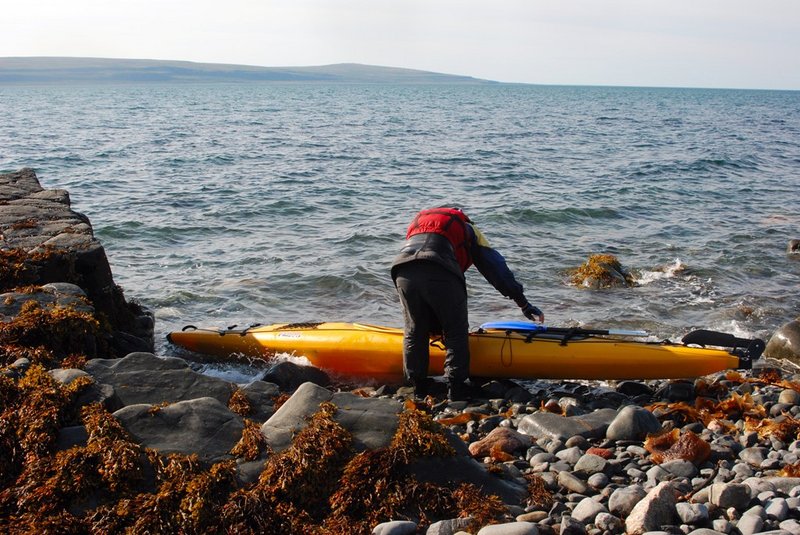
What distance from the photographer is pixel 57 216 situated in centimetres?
958

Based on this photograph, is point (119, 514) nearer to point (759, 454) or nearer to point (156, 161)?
point (759, 454)

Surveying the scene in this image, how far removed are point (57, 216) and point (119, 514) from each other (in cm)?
670

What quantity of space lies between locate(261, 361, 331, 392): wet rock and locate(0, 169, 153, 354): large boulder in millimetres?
1637

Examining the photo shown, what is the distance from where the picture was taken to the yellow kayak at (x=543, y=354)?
7281mm

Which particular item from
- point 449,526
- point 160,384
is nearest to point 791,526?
point 449,526

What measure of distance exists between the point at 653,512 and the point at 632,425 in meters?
1.62

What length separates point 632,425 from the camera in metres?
5.54

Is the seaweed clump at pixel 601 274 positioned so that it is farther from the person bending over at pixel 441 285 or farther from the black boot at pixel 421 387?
the black boot at pixel 421 387

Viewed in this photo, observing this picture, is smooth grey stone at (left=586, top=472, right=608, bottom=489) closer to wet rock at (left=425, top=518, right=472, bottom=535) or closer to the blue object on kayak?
wet rock at (left=425, top=518, right=472, bottom=535)

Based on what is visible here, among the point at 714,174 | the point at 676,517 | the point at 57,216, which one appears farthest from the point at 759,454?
the point at 714,174

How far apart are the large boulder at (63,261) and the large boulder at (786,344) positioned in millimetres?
6978

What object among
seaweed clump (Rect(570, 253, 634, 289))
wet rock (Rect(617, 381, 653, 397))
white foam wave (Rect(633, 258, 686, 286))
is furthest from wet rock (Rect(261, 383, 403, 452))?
white foam wave (Rect(633, 258, 686, 286))

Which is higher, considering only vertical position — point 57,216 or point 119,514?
point 57,216

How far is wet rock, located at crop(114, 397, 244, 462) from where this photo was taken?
4.36m
